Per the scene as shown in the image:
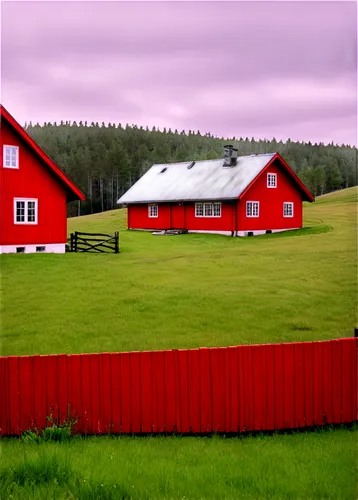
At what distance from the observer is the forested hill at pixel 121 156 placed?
12506 cm

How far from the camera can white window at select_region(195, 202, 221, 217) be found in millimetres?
50669

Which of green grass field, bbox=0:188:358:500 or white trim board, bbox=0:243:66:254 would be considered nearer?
green grass field, bbox=0:188:358:500

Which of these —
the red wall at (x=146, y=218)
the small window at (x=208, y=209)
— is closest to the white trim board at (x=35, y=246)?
the small window at (x=208, y=209)

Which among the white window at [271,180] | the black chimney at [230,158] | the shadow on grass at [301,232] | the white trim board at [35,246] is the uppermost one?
the black chimney at [230,158]

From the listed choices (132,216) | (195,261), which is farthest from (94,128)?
(195,261)

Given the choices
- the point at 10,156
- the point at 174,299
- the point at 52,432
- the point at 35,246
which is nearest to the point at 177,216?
the point at 35,246

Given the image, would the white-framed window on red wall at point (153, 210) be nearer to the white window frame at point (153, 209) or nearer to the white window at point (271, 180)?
the white window frame at point (153, 209)

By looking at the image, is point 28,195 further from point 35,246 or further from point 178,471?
point 178,471

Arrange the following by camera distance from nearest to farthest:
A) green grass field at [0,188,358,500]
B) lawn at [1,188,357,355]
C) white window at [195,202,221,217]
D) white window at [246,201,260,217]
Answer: green grass field at [0,188,358,500] → lawn at [1,188,357,355] → white window at [246,201,260,217] → white window at [195,202,221,217]

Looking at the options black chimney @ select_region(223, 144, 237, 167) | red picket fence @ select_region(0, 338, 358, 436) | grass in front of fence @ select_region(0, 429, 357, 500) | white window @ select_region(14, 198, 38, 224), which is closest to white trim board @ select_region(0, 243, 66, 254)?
white window @ select_region(14, 198, 38, 224)

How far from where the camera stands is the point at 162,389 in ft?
33.4

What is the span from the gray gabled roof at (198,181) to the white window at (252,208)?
2.11 metres

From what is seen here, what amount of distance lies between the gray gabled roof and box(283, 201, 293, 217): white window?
5.33 m

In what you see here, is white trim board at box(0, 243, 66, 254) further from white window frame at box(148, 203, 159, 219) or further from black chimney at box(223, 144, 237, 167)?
black chimney at box(223, 144, 237, 167)
